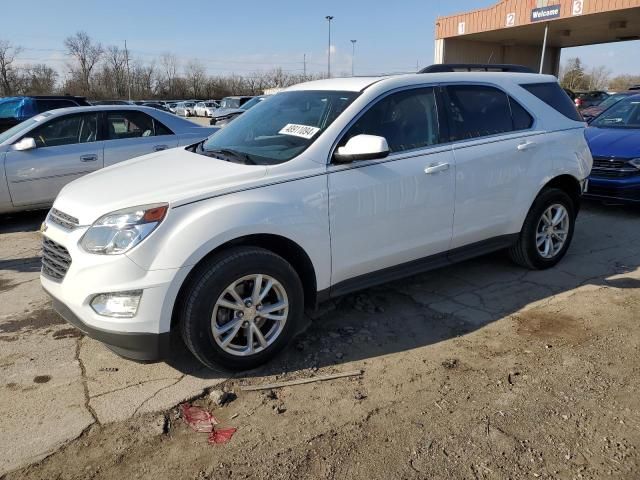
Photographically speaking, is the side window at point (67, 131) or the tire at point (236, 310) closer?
the tire at point (236, 310)

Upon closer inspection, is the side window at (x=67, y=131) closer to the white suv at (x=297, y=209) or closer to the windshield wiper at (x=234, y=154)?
the white suv at (x=297, y=209)

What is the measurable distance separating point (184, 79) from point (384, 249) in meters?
82.2

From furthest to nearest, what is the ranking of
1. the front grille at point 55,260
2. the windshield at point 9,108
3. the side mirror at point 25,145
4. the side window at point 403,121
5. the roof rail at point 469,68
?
1. the windshield at point 9,108
2. the side mirror at point 25,145
3. the roof rail at point 469,68
4. the side window at point 403,121
5. the front grille at point 55,260

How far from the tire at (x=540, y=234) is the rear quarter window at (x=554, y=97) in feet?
2.52

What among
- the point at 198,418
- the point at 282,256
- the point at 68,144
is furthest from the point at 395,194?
the point at 68,144

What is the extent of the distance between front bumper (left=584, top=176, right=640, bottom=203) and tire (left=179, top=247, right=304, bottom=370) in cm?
552

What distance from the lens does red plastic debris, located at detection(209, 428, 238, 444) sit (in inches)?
106

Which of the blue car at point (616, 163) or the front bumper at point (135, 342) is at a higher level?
the blue car at point (616, 163)

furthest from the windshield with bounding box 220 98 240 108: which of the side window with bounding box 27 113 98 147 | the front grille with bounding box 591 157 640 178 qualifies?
the front grille with bounding box 591 157 640 178

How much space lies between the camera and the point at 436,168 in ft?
13.0

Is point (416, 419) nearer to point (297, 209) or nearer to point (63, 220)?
point (297, 209)

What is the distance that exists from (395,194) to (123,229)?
184 centimetres

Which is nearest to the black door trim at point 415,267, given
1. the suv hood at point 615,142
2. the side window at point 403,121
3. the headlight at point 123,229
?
the side window at point 403,121

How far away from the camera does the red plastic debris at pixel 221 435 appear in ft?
8.87
